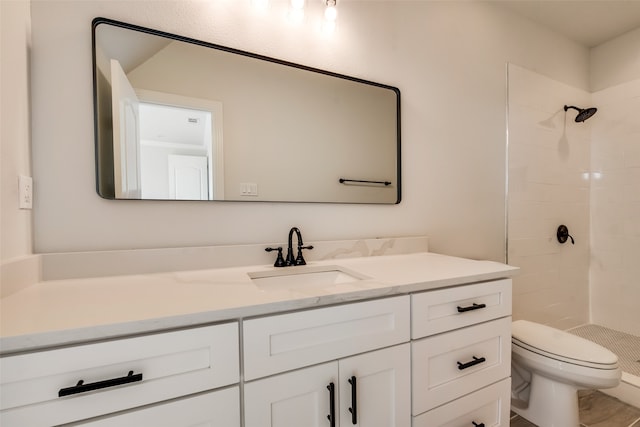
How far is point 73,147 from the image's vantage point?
1023 millimetres

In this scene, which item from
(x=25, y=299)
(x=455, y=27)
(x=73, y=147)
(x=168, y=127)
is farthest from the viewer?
(x=455, y=27)

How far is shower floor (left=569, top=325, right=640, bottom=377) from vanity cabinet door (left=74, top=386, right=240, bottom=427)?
246cm

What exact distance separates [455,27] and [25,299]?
241cm

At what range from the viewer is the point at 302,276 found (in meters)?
1.23

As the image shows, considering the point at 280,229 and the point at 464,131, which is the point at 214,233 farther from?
the point at 464,131

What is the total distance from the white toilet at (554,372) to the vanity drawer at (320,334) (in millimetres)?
951

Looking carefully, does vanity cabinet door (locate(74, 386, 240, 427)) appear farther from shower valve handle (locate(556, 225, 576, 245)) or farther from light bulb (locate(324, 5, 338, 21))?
shower valve handle (locate(556, 225, 576, 245))

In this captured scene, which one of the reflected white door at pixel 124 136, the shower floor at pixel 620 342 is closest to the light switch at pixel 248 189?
the reflected white door at pixel 124 136

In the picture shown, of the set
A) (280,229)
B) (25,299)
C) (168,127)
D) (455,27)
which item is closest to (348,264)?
(280,229)

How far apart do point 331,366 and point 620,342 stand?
2.68 meters

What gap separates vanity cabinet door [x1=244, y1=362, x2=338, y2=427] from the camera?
750mm

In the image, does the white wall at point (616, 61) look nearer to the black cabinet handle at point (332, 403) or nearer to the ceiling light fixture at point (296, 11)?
the ceiling light fixture at point (296, 11)

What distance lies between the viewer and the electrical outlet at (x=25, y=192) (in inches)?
35.1

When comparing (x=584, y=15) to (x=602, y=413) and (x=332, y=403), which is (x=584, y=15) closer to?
(x=602, y=413)
